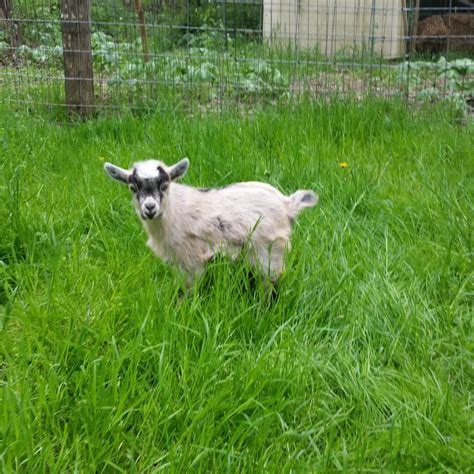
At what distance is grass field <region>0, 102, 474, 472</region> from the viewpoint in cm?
221

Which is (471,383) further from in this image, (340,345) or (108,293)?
Answer: (108,293)

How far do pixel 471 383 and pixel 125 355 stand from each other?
1.41 meters

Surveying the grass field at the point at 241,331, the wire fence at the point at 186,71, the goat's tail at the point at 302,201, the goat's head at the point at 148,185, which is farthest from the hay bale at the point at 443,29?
the goat's head at the point at 148,185

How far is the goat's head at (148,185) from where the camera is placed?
120 inches

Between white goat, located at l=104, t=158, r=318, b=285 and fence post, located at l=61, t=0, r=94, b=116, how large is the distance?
278 centimetres

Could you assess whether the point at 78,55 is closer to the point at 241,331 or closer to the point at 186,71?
the point at 186,71

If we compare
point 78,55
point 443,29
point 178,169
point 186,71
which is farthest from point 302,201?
point 443,29

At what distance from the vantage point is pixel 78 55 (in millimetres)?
5688

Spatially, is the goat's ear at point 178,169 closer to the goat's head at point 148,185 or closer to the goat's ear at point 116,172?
the goat's head at point 148,185

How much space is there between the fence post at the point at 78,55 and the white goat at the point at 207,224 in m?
2.78

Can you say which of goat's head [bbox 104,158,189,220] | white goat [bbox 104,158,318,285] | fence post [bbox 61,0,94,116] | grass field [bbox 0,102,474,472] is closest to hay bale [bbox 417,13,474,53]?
fence post [bbox 61,0,94,116]

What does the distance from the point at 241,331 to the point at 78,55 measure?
149 inches

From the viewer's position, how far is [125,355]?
7.86 ft

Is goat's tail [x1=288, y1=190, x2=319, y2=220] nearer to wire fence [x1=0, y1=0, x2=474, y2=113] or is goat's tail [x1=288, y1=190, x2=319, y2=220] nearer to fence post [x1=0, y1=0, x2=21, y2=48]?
wire fence [x1=0, y1=0, x2=474, y2=113]
